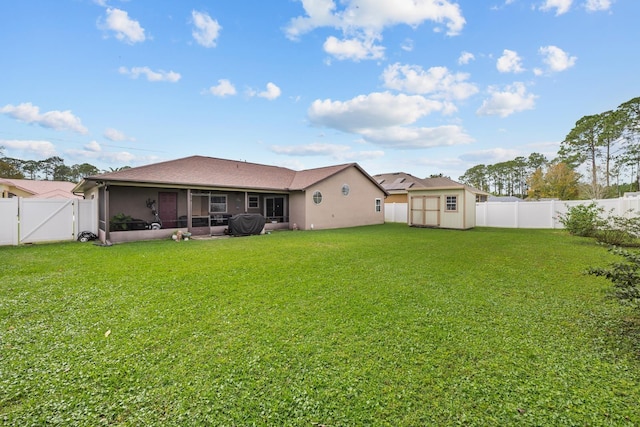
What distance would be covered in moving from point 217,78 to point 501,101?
16.6 metres

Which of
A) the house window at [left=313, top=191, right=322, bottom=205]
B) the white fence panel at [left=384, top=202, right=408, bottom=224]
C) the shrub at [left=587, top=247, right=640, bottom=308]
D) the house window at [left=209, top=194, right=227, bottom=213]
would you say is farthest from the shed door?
the shrub at [left=587, top=247, right=640, bottom=308]

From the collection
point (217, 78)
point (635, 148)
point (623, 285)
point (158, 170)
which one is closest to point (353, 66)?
point (217, 78)

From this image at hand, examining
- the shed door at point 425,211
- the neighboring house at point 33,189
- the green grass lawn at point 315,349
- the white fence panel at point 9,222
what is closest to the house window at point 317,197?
the shed door at point 425,211

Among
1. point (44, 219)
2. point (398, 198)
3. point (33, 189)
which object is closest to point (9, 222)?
point (44, 219)

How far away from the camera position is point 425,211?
56.1 ft

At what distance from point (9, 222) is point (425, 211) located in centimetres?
1954

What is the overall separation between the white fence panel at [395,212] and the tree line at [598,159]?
20.1 m

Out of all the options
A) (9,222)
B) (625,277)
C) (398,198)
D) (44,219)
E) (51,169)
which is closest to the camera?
(625,277)

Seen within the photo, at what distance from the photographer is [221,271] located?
620cm

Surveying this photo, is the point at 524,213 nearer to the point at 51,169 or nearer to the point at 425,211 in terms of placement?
the point at 425,211

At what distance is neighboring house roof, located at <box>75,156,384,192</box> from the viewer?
38.2 feet

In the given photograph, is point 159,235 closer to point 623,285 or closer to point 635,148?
point 623,285

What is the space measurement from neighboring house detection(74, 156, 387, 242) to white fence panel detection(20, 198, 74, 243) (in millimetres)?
1098

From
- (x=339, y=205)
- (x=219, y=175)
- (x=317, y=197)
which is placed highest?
(x=219, y=175)
